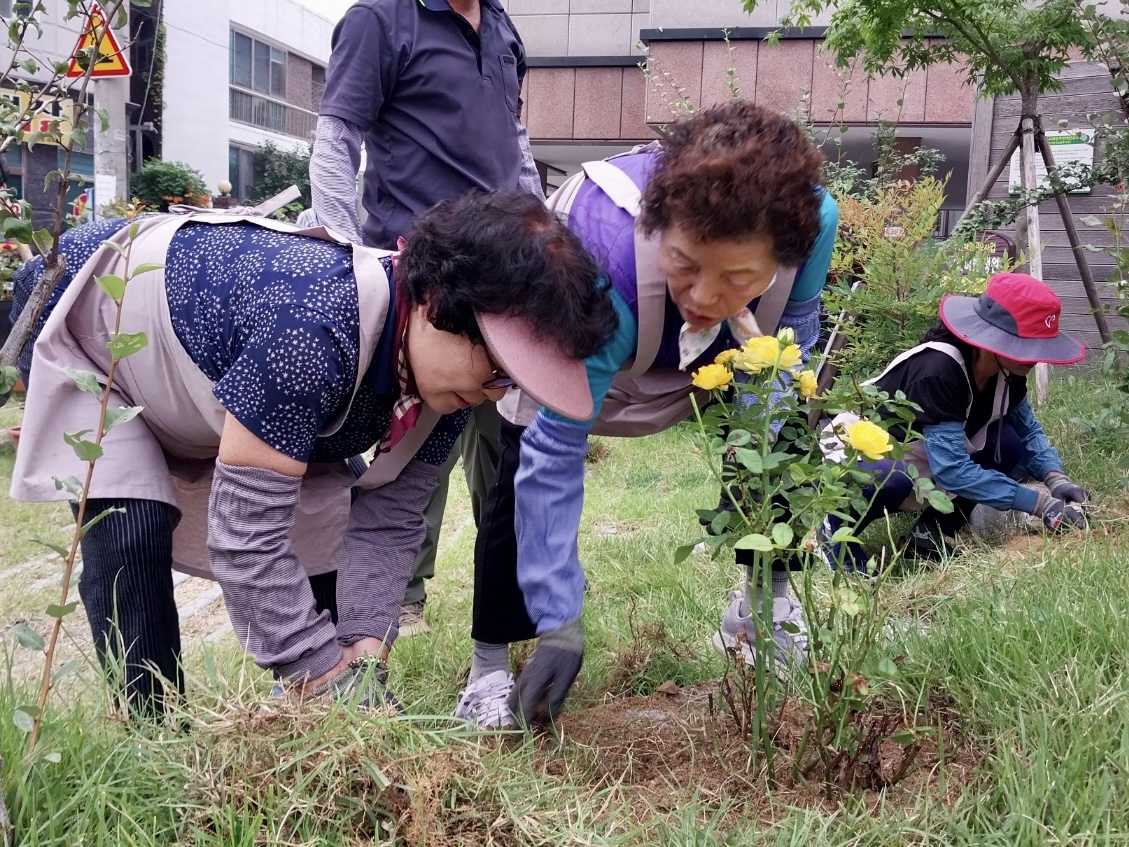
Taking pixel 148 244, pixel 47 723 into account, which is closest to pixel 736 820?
pixel 47 723

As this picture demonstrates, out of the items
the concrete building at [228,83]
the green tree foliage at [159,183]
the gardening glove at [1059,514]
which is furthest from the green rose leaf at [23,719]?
the concrete building at [228,83]

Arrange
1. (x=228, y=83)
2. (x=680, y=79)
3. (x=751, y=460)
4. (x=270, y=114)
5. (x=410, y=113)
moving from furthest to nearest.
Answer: (x=270, y=114), (x=228, y=83), (x=680, y=79), (x=410, y=113), (x=751, y=460)

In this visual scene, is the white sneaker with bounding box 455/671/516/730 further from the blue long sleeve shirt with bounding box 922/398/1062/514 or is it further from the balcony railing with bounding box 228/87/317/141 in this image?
the balcony railing with bounding box 228/87/317/141

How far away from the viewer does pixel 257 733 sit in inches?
54.9

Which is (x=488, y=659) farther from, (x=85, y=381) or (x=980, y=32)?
(x=980, y=32)

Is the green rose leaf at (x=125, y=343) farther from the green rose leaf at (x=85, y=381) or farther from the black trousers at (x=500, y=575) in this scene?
the black trousers at (x=500, y=575)

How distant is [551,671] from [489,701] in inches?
10.5

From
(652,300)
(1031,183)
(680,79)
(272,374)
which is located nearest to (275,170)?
(680,79)

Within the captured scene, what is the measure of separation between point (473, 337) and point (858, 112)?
989 cm

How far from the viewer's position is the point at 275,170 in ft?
86.0

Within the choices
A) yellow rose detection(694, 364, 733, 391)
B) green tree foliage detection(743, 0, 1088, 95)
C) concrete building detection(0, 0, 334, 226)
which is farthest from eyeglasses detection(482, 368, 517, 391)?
concrete building detection(0, 0, 334, 226)

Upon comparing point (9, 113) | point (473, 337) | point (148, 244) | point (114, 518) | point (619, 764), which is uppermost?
point (9, 113)

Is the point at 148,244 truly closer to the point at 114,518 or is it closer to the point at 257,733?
the point at 114,518

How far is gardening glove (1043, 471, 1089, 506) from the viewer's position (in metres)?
3.49
